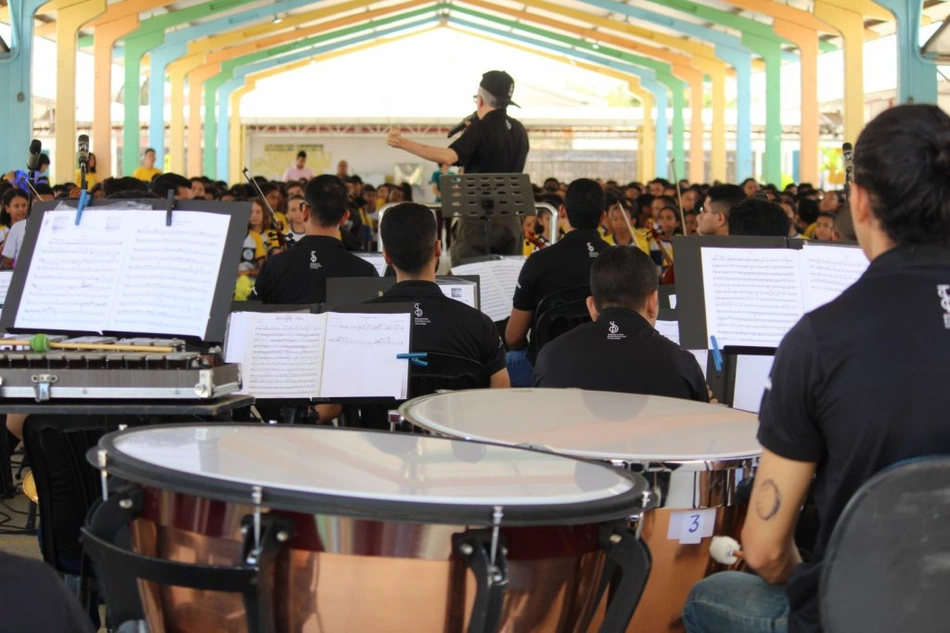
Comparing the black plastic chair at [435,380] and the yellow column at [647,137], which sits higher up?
the yellow column at [647,137]

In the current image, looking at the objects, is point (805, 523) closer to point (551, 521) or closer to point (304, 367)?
point (551, 521)

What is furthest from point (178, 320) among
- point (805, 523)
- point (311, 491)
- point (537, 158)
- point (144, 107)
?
point (537, 158)

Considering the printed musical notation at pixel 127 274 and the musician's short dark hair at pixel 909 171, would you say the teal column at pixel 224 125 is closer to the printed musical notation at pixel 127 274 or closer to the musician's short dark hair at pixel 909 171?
the printed musical notation at pixel 127 274

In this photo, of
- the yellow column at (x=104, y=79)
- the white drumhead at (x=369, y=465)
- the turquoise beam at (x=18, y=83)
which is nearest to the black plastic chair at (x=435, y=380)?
the white drumhead at (x=369, y=465)

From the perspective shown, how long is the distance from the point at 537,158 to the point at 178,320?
123ft

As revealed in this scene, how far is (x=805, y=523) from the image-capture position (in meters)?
3.23

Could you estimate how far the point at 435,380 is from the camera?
14.8 ft

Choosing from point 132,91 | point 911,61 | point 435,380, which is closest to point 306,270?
point 435,380

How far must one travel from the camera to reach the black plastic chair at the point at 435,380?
4.46m

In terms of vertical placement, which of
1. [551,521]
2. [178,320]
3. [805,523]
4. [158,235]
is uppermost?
[158,235]

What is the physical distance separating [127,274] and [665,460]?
146cm

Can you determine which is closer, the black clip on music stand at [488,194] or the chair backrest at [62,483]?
the chair backrest at [62,483]

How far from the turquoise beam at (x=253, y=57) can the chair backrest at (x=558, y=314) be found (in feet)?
81.8

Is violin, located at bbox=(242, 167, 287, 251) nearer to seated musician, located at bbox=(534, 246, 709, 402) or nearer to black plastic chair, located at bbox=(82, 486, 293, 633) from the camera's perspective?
seated musician, located at bbox=(534, 246, 709, 402)
